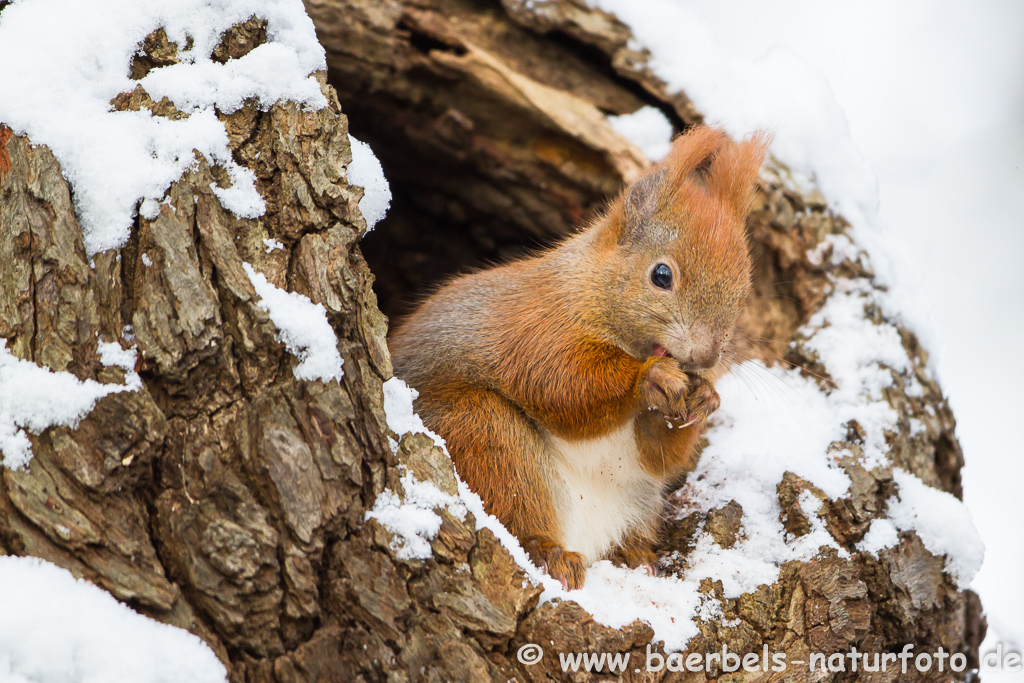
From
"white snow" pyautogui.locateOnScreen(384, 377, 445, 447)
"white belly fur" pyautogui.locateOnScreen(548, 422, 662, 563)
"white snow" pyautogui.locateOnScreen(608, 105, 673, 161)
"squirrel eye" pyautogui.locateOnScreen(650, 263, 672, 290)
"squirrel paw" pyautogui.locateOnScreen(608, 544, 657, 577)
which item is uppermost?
"squirrel eye" pyautogui.locateOnScreen(650, 263, 672, 290)

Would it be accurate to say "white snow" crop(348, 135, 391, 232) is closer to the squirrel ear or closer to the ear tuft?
the squirrel ear

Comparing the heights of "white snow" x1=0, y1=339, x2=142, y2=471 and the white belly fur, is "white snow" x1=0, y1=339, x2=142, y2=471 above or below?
above

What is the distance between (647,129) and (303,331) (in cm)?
265

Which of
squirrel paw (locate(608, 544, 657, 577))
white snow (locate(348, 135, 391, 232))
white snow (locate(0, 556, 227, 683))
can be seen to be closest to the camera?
white snow (locate(0, 556, 227, 683))

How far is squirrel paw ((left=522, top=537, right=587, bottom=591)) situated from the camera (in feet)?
8.60

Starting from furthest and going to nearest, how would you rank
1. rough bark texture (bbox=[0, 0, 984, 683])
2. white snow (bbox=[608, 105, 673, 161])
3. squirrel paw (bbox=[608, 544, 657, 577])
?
white snow (bbox=[608, 105, 673, 161]), squirrel paw (bbox=[608, 544, 657, 577]), rough bark texture (bbox=[0, 0, 984, 683])

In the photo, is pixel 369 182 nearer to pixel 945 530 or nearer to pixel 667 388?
pixel 667 388

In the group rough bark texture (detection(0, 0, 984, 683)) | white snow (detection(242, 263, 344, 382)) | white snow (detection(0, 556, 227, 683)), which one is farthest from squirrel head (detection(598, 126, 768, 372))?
white snow (detection(0, 556, 227, 683))

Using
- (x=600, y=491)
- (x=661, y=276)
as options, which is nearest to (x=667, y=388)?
(x=661, y=276)

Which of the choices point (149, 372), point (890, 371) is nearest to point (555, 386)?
point (149, 372)

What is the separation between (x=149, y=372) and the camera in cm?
198

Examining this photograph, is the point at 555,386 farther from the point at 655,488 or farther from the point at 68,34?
the point at 68,34

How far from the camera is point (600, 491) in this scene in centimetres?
305

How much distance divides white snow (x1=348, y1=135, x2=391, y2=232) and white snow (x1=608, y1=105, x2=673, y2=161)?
1919 mm
